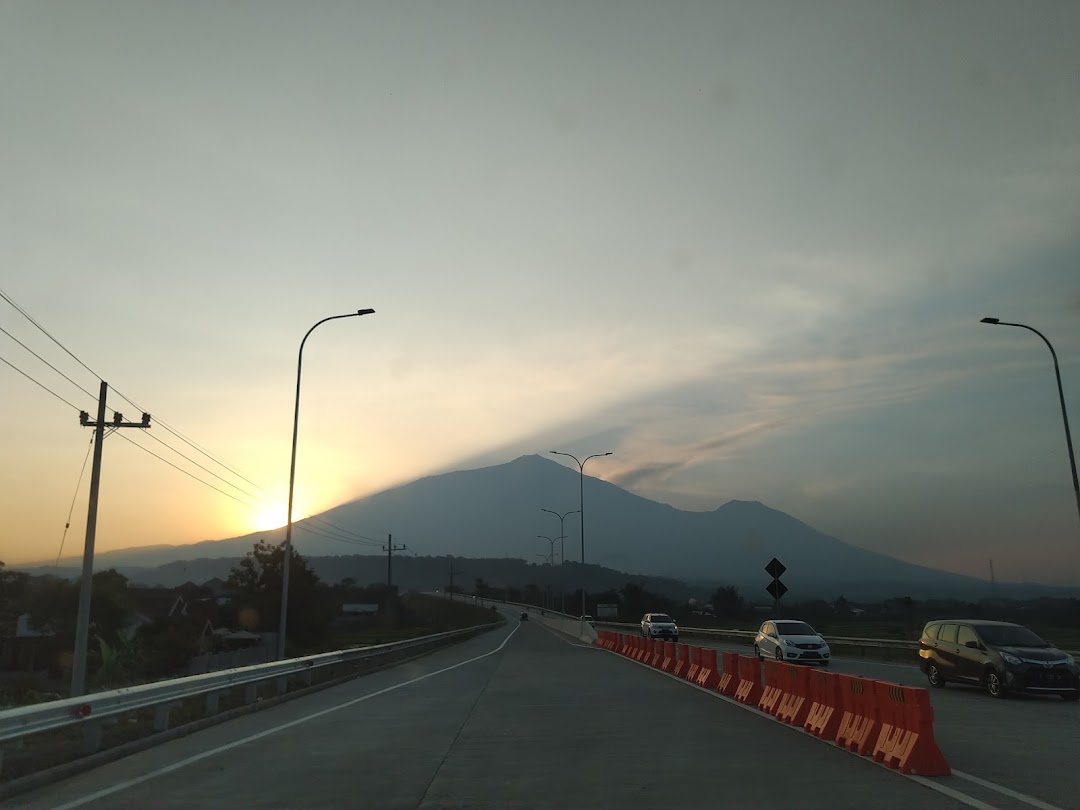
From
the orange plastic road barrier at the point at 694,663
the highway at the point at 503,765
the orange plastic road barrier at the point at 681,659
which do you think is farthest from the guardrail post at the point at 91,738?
the orange plastic road barrier at the point at 681,659

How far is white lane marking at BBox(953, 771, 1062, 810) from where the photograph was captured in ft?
25.4

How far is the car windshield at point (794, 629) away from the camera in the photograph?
2950cm

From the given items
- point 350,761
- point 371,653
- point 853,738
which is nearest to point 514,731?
point 350,761

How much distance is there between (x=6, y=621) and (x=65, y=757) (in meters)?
68.1

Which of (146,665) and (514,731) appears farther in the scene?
(146,665)

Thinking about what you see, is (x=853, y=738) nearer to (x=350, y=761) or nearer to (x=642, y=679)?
(x=350, y=761)

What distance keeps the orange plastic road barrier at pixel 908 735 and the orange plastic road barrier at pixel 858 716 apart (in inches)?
8.1

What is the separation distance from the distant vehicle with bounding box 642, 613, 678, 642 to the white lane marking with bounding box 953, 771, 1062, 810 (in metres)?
45.4

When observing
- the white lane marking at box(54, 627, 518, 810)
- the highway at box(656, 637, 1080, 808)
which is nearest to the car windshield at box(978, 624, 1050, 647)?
the highway at box(656, 637, 1080, 808)

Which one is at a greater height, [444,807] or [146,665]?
[444,807]

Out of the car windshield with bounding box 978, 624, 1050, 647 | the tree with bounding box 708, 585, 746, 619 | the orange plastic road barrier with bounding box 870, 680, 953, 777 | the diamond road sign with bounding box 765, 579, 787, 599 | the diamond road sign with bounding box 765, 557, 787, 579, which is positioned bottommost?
the tree with bounding box 708, 585, 746, 619

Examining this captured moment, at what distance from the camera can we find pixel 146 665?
244ft

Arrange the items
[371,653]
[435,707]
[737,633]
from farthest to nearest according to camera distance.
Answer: [737,633]
[371,653]
[435,707]

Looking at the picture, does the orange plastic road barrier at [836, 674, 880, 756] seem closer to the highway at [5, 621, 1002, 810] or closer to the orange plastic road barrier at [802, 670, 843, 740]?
the orange plastic road barrier at [802, 670, 843, 740]
